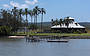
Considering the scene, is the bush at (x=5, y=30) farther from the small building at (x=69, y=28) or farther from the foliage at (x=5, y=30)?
the small building at (x=69, y=28)

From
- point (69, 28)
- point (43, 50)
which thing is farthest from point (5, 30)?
point (43, 50)

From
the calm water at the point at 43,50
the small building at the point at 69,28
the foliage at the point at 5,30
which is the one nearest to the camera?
the calm water at the point at 43,50

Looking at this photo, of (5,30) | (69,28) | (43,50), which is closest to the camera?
(43,50)

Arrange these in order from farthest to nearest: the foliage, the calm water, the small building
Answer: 1. the small building
2. the foliage
3. the calm water

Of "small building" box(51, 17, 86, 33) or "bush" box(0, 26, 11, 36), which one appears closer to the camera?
"bush" box(0, 26, 11, 36)

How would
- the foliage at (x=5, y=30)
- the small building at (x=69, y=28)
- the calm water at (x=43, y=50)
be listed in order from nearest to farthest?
the calm water at (x=43, y=50) < the foliage at (x=5, y=30) < the small building at (x=69, y=28)

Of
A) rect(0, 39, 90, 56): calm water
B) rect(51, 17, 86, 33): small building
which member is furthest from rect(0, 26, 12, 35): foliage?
rect(0, 39, 90, 56): calm water

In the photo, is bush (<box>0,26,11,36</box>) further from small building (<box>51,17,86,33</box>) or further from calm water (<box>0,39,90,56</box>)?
calm water (<box>0,39,90,56</box>)

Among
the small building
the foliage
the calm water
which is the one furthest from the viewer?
the small building

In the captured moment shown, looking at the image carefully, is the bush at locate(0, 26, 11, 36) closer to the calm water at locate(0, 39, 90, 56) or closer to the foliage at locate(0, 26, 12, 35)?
the foliage at locate(0, 26, 12, 35)

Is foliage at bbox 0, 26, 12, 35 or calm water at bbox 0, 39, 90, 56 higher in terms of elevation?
foliage at bbox 0, 26, 12, 35

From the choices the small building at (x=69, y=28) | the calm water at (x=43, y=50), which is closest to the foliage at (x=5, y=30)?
the small building at (x=69, y=28)

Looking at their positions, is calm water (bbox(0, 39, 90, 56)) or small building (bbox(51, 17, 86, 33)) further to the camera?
small building (bbox(51, 17, 86, 33))

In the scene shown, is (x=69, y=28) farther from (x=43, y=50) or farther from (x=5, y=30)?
(x=43, y=50)
